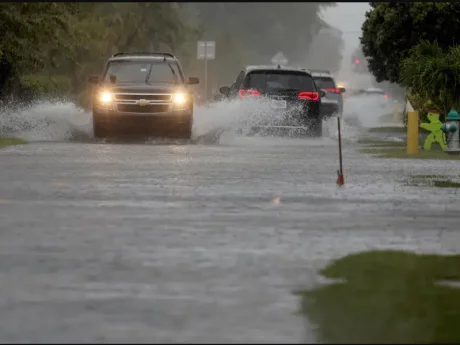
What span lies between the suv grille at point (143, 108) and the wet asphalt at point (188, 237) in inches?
257

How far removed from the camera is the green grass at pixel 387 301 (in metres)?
9.27

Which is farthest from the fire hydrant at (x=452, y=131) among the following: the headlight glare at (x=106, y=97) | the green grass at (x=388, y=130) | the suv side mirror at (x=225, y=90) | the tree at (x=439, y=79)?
the green grass at (x=388, y=130)

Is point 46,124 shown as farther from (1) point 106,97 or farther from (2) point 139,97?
(2) point 139,97

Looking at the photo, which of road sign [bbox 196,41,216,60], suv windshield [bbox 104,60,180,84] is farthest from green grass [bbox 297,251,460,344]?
road sign [bbox 196,41,216,60]

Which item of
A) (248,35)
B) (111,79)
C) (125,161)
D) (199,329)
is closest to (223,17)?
(248,35)

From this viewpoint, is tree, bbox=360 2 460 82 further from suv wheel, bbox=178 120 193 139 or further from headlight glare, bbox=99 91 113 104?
headlight glare, bbox=99 91 113 104

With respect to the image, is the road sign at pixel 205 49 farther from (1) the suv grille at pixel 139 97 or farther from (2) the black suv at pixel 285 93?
(1) the suv grille at pixel 139 97

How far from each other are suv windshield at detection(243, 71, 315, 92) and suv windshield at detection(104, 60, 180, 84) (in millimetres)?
1993

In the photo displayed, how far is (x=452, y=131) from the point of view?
3156 centimetres

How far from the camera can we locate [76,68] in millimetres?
61375

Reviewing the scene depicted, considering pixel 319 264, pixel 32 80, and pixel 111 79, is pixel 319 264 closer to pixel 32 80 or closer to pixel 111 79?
pixel 111 79

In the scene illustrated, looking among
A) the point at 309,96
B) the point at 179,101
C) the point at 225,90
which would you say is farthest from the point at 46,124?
the point at 309,96

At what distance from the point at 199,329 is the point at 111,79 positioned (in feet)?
86.7

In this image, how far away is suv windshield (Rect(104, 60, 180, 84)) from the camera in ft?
118
